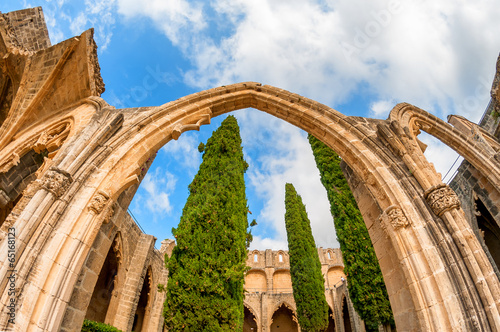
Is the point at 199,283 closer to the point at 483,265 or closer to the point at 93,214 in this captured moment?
the point at 93,214

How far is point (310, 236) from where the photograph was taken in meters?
17.5

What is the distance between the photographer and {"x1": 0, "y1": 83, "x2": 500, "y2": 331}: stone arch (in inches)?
110

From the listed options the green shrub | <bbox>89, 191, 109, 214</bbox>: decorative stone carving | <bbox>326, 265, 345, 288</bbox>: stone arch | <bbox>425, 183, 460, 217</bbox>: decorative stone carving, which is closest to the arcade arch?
<bbox>326, 265, 345, 288</bbox>: stone arch

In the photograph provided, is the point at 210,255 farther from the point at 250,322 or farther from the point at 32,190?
the point at 250,322

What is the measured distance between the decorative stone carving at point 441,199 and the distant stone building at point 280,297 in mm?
15715

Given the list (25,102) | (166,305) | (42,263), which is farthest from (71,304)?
(25,102)

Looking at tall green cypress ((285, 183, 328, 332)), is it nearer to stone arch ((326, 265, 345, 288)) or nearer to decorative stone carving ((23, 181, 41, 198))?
stone arch ((326, 265, 345, 288))

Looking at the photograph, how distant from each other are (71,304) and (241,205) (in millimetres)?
4720

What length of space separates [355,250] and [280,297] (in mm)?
16913

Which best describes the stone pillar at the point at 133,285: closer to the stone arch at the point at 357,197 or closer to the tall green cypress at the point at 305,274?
the tall green cypress at the point at 305,274

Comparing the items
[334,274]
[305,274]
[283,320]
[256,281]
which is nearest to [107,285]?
[305,274]

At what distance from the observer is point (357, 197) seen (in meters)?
4.80

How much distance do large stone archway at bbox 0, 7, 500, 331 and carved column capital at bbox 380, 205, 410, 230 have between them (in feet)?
0.04

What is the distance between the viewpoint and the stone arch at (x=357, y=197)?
279 centimetres
